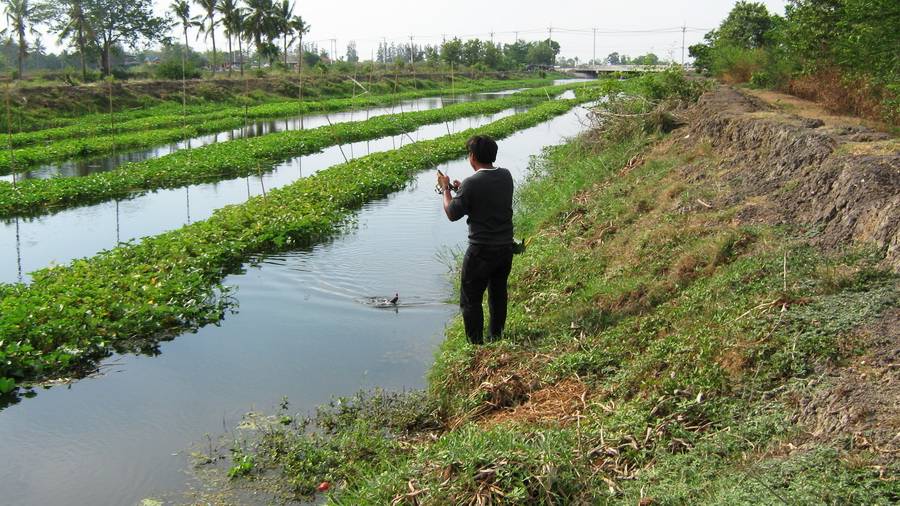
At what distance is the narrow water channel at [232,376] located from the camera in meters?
5.36

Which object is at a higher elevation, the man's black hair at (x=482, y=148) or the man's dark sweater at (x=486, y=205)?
the man's black hair at (x=482, y=148)

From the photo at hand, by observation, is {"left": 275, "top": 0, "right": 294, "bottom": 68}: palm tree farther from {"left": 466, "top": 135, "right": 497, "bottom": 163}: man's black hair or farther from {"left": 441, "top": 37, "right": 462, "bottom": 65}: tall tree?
{"left": 466, "top": 135, "right": 497, "bottom": 163}: man's black hair

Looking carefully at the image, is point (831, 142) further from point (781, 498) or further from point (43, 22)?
point (43, 22)

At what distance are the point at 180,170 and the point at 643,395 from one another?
16.0 meters

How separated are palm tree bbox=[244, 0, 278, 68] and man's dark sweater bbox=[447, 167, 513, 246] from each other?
5994 cm

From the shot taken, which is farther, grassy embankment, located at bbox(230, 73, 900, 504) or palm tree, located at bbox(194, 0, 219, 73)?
palm tree, located at bbox(194, 0, 219, 73)

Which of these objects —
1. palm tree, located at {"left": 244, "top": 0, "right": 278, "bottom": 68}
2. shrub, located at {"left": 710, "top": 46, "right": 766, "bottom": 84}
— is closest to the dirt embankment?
shrub, located at {"left": 710, "top": 46, "right": 766, "bottom": 84}

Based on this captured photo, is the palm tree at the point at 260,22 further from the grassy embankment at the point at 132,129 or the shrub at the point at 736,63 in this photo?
the shrub at the point at 736,63

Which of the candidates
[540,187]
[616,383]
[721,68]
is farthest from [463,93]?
[616,383]

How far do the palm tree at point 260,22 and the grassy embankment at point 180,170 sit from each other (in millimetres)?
36532

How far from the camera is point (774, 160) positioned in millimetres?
8023

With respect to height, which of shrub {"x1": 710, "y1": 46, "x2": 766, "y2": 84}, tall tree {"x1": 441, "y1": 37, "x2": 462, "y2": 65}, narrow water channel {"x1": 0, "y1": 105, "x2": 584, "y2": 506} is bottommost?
narrow water channel {"x1": 0, "y1": 105, "x2": 584, "y2": 506}

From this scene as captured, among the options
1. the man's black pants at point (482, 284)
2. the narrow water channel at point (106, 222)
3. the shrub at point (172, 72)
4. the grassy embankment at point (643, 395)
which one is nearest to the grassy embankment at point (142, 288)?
the narrow water channel at point (106, 222)

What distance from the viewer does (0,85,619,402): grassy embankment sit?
688 cm
